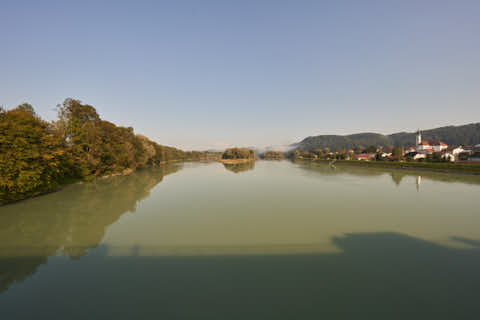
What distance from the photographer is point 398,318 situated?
16.7 ft

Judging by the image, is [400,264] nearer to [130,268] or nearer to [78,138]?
[130,268]

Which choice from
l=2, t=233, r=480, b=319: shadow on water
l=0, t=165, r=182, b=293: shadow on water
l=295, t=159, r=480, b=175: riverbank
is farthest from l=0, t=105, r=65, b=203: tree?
l=295, t=159, r=480, b=175: riverbank

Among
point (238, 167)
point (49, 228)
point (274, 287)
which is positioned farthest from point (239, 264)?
point (238, 167)

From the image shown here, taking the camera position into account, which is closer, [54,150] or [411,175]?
[54,150]

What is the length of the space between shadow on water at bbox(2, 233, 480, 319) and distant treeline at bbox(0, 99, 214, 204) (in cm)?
1552

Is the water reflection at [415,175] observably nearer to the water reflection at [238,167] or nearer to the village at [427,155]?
the water reflection at [238,167]

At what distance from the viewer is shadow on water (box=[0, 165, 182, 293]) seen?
8057 millimetres

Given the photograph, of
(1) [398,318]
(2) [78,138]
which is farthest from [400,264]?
(2) [78,138]

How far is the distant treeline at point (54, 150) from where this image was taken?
52.9 feet

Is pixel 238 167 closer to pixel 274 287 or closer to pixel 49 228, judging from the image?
pixel 49 228

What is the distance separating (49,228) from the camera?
11812 mm

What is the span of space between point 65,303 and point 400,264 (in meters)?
12.8

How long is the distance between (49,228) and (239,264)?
13.2 metres

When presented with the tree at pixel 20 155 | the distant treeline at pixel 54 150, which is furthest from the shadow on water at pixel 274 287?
the distant treeline at pixel 54 150
